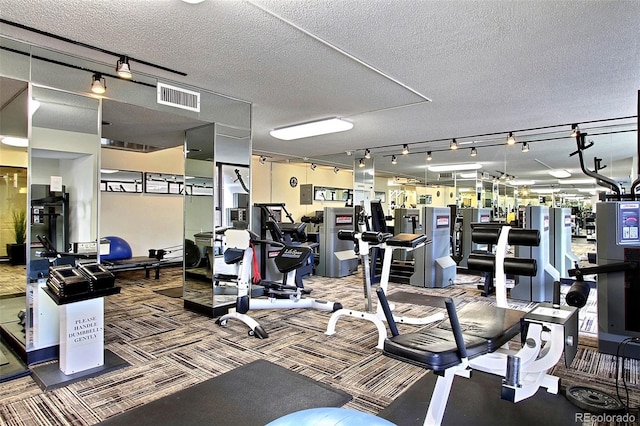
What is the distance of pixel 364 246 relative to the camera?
3775 mm

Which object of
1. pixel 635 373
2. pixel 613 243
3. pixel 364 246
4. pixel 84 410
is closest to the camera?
pixel 84 410

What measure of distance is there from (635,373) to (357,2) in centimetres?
355

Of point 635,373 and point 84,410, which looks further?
point 635,373

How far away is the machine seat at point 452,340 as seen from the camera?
70.1 inches

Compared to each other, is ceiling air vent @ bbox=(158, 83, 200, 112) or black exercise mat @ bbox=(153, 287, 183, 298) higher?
ceiling air vent @ bbox=(158, 83, 200, 112)

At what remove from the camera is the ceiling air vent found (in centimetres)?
392

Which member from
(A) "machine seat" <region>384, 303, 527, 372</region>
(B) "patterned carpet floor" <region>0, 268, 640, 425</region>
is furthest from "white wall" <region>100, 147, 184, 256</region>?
(A) "machine seat" <region>384, 303, 527, 372</region>

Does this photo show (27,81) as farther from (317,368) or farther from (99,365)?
(317,368)

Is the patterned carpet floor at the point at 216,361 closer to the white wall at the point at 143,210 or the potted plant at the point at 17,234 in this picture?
the potted plant at the point at 17,234

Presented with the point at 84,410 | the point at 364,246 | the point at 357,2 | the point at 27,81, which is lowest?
the point at 84,410

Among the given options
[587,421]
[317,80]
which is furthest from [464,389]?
[317,80]

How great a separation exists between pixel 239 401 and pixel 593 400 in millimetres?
2373

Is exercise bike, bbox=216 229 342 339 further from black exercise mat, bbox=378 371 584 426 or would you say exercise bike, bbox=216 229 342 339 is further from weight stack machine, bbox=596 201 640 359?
weight stack machine, bbox=596 201 640 359

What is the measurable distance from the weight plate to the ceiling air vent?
14.3 feet
